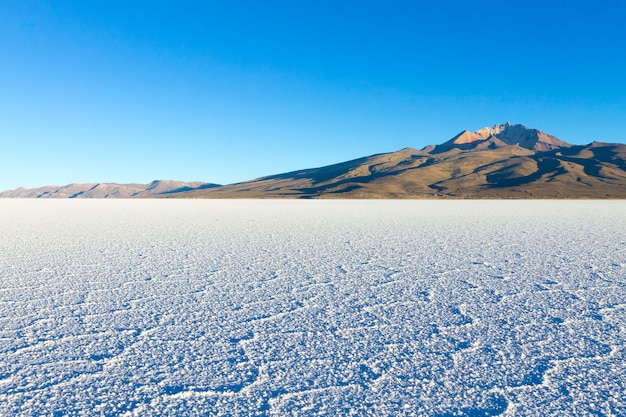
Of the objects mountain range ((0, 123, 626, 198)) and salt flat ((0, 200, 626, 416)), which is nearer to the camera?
salt flat ((0, 200, 626, 416))

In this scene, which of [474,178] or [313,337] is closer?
[313,337]

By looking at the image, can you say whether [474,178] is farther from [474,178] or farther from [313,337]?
[313,337]

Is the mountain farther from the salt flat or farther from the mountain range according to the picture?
the salt flat

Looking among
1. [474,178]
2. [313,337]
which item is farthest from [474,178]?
[313,337]

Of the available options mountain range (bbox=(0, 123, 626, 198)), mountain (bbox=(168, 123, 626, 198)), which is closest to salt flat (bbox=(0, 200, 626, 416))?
mountain range (bbox=(0, 123, 626, 198))

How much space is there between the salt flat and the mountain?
112m

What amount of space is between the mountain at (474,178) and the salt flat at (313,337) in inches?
4420

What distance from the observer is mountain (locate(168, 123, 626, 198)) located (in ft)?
402

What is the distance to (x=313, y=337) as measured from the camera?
14.9 feet

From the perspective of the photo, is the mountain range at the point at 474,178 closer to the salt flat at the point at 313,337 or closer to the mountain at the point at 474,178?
the mountain at the point at 474,178

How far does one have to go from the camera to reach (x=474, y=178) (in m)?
148

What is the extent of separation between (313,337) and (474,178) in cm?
15416

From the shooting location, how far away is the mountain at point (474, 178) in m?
123

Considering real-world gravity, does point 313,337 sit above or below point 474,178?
below
